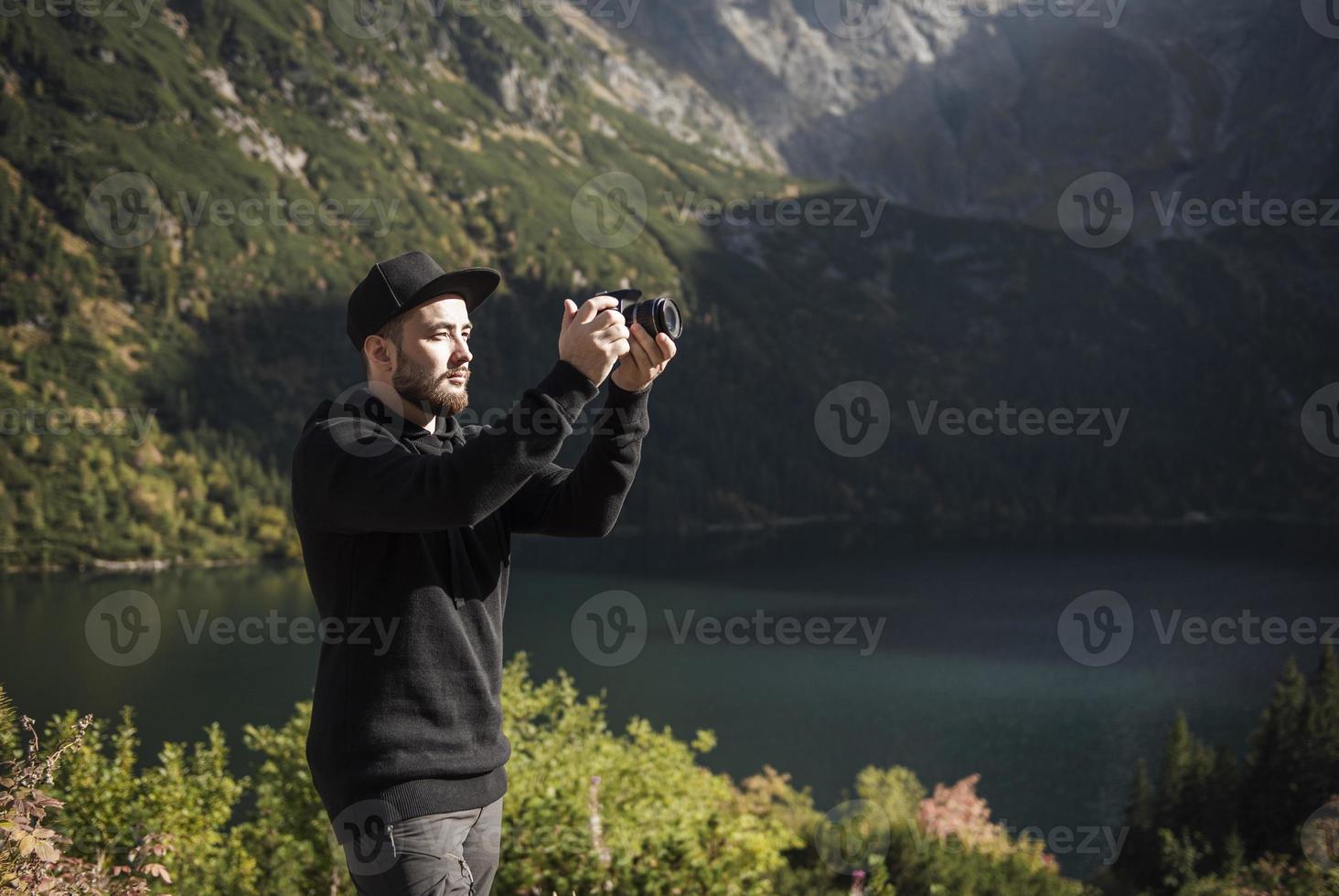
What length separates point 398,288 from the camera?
10.6 feet

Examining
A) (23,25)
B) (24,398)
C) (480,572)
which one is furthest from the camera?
(23,25)

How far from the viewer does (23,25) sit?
17500 cm

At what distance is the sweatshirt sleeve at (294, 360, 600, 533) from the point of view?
273 centimetres

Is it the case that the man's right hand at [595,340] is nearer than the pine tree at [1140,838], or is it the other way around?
the man's right hand at [595,340]

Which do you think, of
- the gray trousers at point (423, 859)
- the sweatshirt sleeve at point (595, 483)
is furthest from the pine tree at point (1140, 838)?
the gray trousers at point (423, 859)

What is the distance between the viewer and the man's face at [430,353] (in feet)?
10.8

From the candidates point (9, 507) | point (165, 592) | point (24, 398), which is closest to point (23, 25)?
point (24, 398)

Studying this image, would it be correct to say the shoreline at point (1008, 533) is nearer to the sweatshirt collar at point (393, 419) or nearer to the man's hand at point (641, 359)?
the sweatshirt collar at point (393, 419)

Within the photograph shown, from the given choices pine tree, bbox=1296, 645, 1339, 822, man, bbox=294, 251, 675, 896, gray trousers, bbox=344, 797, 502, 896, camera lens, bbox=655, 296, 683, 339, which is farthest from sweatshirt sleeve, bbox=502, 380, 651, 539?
pine tree, bbox=1296, 645, 1339, 822

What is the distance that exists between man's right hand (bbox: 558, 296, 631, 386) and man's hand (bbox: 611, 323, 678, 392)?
13cm

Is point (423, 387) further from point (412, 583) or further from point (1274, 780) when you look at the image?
point (1274, 780)

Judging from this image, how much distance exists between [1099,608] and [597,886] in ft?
292

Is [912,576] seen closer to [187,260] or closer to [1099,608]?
[1099,608]

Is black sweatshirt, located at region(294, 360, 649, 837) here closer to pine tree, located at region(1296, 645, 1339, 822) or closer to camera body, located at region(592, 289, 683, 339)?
camera body, located at region(592, 289, 683, 339)
